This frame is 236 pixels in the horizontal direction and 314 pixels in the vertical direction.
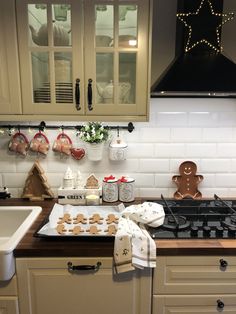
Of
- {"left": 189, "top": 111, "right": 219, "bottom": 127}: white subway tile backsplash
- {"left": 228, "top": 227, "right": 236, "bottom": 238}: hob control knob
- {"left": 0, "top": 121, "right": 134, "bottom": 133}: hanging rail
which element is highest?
{"left": 189, "top": 111, "right": 219, "bottom": 127}: white subway tile backsplash

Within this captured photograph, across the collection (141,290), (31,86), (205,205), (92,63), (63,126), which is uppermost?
(92,63)

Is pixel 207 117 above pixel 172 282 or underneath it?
above

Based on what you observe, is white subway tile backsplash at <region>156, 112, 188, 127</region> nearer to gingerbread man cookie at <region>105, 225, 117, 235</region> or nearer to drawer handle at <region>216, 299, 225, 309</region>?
gingerbread man cookie at <region>105, 225, 117, 235</region>

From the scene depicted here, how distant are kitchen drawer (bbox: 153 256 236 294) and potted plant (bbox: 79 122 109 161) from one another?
0.75 m

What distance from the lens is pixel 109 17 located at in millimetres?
1444

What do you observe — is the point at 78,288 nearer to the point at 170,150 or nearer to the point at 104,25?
the point at 170,150

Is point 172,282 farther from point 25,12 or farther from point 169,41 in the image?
point 25,12

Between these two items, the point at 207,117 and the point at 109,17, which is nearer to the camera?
the point at 109,17

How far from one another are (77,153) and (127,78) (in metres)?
0.60

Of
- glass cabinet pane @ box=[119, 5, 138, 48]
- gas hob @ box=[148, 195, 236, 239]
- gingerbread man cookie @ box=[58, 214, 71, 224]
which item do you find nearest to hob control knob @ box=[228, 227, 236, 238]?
gas hob @ box=[148, 195, 236, 239]

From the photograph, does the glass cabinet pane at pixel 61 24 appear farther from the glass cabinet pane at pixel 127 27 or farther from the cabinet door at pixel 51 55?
the glass cabinet pane at pixel 127 27

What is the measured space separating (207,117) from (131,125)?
0.48 meters

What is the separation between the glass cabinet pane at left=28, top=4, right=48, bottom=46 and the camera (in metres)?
1.43

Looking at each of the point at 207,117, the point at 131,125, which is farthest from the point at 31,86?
the point at 207,117
